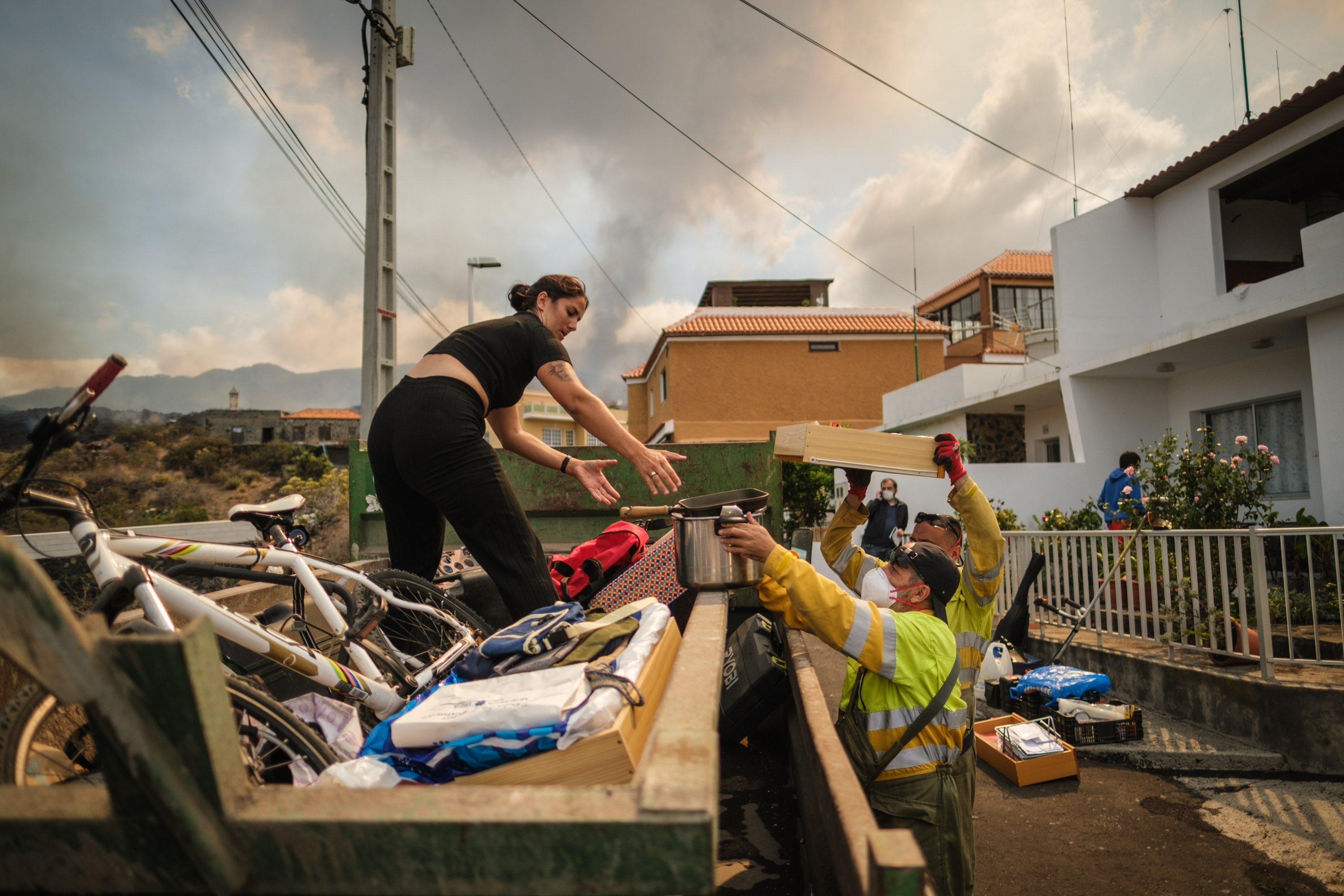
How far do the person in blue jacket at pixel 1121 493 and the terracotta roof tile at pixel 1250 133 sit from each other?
4.96 metres

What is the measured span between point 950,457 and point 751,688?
1442mm

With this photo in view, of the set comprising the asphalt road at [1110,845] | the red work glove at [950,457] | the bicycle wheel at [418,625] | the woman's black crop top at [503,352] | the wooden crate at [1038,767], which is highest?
the woman's black crop top at [503,352]

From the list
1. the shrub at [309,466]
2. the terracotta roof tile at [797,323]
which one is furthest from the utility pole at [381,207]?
the shrub at [309,466]

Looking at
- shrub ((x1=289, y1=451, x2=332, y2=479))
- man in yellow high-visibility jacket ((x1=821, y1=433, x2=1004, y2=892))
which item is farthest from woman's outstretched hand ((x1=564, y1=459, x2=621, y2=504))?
shrub ((x1=289, y1=451, x2=332, y2=479))

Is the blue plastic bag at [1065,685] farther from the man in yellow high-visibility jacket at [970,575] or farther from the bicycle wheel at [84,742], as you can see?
the bicycle wheel at [84,742]

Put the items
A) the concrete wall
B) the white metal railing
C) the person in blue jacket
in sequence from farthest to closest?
the concrete wall < the person in blue jacket < the white metal railing

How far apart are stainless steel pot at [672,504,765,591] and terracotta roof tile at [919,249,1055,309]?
27.6 meters

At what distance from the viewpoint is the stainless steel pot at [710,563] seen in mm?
2752

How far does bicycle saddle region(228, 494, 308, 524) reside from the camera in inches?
97.4

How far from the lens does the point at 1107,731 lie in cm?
450

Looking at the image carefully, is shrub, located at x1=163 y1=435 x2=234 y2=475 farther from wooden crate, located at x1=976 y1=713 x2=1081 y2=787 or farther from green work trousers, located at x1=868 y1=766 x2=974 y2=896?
green work trousers, located at x1=868 y1=766 x2=974 y2=896

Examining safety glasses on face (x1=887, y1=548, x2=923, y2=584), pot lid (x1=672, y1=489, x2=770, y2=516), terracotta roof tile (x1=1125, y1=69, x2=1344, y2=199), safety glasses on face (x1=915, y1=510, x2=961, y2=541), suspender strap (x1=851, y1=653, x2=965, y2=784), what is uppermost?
terracotta roof tile (x1=1125, y1=69, x2=1344, y2=199)

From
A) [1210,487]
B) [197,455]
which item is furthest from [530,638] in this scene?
[197,455]

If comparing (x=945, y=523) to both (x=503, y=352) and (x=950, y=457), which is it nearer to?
(x=950, y=457)
